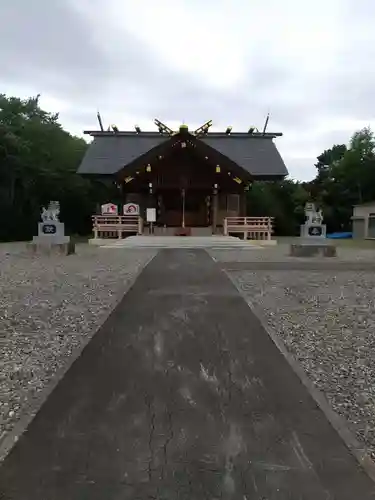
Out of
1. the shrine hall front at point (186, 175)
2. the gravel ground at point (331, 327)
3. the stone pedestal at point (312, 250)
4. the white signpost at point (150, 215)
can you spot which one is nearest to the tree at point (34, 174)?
the shrine hall front at point (186, 175)

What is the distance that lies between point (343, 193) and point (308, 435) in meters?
39.7

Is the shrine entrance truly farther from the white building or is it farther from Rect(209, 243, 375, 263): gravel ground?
the white building

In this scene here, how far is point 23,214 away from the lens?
31.0 metres

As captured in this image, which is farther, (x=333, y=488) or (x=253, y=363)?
(x=253, y=363)

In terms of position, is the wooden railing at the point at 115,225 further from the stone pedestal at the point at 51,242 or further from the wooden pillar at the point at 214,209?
the stone pedestal at the point at 51,242

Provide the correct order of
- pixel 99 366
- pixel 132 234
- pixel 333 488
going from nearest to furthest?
1. pixel 333 488
2. pixel 99 366
3. pixel 132 234

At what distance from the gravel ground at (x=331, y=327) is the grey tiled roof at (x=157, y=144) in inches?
710

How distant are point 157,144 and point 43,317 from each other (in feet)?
79.5

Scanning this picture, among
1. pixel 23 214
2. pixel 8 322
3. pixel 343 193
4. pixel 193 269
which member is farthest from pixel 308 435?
pixel 343 193

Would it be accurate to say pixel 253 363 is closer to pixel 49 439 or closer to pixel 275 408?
pixel 275 408

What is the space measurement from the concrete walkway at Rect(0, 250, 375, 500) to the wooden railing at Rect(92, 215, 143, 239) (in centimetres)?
1871

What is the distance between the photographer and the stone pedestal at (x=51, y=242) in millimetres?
16109

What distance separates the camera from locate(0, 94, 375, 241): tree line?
29859 millimetres

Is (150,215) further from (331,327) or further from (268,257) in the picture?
(331,327)
